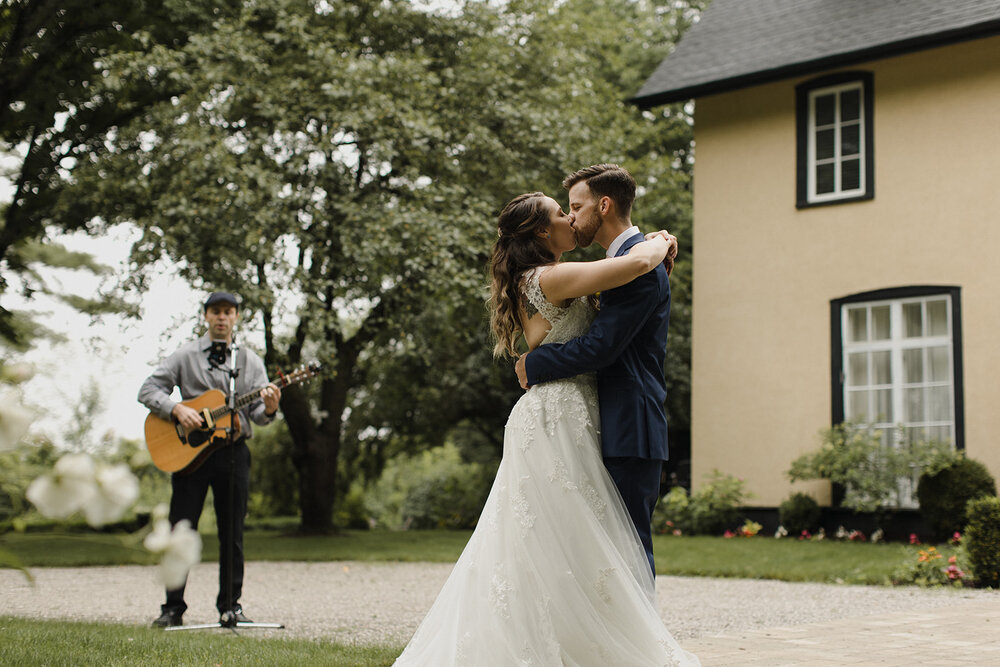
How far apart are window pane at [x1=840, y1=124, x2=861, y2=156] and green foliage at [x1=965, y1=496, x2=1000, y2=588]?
659 centimetres

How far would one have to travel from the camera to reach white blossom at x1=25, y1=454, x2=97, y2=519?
121 cm

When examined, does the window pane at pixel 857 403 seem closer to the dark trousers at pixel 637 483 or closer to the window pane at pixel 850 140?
the window pane at pixel 850 140

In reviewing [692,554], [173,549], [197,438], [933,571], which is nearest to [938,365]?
[692,554]

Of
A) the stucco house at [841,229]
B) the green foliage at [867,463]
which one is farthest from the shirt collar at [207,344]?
the stucco house at [841,229]

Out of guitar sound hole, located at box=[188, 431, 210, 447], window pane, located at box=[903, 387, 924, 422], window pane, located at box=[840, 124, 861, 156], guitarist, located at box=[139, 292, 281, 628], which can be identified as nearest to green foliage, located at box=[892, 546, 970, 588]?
window pane, located at box=[903, 387, 924, 422]

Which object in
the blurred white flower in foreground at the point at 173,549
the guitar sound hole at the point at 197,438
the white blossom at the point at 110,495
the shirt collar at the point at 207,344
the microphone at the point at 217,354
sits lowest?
the blurred white flower in foreground at the point at 173,549

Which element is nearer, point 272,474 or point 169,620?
point 169,620

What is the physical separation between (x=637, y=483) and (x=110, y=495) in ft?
8.44

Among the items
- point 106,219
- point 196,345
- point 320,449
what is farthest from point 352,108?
point 196,345

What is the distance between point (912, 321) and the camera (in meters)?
13.1

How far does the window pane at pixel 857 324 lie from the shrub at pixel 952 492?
2217 mm

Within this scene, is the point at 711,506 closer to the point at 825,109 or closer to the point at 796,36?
the point at 825,109

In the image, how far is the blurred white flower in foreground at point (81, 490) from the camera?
3.96 feet

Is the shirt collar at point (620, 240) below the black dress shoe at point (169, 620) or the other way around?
the other way around
